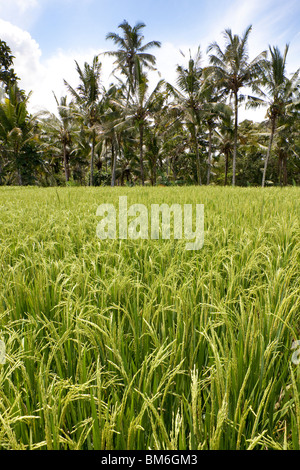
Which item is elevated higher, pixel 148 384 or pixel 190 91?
pixel 190 91

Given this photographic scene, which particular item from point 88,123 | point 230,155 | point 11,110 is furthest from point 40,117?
point 230,155

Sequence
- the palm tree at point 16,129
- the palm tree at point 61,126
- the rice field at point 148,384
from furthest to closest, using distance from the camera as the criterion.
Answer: the palm tree at point 61,126 → the palm tree at point 16,129 → the rice field at point 148,384

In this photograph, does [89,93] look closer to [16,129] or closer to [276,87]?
[16,129]

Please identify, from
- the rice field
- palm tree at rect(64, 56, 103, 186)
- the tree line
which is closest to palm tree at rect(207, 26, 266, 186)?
the tree line

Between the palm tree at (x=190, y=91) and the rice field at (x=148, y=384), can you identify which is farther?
the palm tree at (x=190, y=91)

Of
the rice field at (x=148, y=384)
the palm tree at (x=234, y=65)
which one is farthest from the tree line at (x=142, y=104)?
the rice field at (x=148, y=384)

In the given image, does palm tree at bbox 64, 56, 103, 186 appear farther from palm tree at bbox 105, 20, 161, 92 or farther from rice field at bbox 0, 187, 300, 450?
rice field at bbox 0, 187, 300, 450

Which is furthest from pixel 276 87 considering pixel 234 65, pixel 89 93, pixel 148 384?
pixel 148 384

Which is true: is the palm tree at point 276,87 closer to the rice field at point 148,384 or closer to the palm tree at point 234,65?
the palm tree at point 234,65

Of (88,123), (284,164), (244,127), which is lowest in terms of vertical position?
(284,164)

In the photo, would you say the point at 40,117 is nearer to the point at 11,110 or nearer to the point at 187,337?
the point at 11,110

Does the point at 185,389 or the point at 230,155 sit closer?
the point at 185,389

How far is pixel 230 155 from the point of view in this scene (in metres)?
22.6
